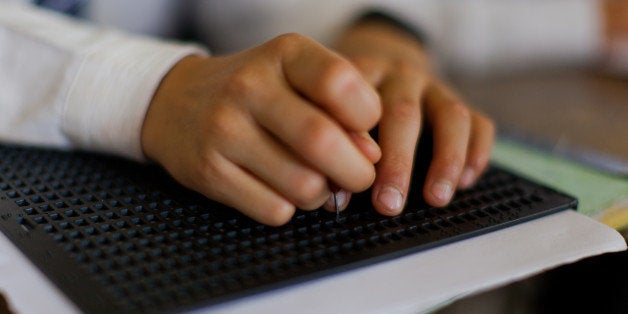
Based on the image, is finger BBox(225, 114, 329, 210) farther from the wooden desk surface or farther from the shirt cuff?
the wooden desk surface

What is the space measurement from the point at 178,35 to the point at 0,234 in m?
0.54

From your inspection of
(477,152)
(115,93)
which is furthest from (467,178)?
(115,93)

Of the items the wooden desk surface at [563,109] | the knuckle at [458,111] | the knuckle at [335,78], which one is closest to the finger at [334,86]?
the knuckle at [335,78]

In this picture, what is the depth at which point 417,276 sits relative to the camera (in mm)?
294

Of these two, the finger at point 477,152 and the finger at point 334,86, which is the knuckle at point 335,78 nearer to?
the finger at point 334,86

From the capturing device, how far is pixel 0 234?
0.32 m

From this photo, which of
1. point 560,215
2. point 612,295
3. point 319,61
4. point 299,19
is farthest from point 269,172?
point 299,19

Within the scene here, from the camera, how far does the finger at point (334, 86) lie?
33 cm

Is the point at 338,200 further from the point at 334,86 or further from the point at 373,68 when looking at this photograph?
the point at 373,68

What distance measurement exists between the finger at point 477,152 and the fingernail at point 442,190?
0.03 meters

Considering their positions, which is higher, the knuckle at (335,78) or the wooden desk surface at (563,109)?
the knuckle at (335,78)

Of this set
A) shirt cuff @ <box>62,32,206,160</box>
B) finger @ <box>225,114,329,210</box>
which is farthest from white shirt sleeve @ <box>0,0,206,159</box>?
finger @ <box>225,114,329,210</box>

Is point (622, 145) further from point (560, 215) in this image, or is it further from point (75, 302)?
point (75, 302)

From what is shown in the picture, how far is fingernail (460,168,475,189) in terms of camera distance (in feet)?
1.31
